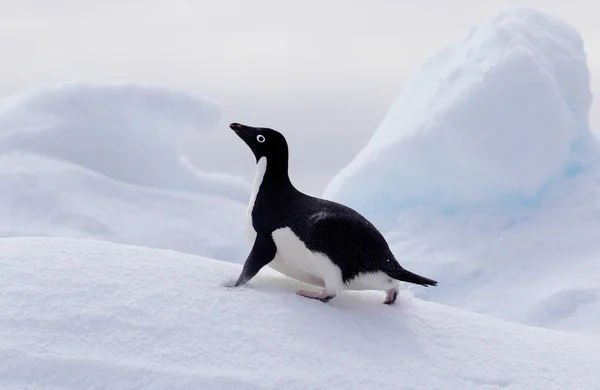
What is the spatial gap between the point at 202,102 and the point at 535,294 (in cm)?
485

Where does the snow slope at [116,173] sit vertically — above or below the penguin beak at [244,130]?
above

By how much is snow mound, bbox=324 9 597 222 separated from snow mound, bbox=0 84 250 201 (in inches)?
111

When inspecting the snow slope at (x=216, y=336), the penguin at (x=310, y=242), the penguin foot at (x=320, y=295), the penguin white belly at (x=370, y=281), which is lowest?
the snow slope at (x=216, y=336)

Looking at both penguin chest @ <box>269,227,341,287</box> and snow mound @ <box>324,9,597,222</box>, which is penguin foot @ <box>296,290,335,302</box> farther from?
snow mound @ <box>324,9,597,222</box>

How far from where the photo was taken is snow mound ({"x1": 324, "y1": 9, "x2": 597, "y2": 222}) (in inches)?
280

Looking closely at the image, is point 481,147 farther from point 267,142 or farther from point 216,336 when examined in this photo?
point 216,336

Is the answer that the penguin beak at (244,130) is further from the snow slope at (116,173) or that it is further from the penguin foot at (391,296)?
the snow slope at (116,173)

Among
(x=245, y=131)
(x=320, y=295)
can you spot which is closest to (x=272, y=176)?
(x=245, y=131)

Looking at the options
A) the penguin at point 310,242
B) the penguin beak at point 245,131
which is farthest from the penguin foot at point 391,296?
the penguin beak at point 245,131

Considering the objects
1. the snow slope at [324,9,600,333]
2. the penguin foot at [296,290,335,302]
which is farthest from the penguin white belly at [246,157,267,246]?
the snow slope at [324,9,600,333]

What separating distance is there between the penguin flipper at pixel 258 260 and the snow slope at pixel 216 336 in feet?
0.15

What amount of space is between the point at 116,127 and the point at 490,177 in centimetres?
445

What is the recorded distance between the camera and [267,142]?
349 cm

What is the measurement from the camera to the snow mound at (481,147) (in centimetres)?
710
